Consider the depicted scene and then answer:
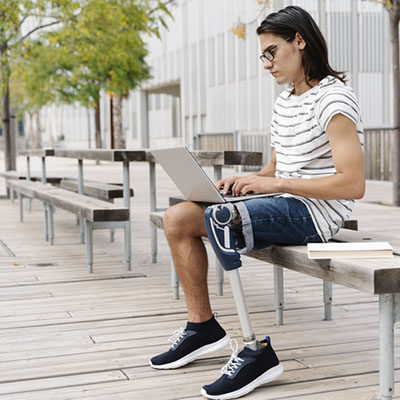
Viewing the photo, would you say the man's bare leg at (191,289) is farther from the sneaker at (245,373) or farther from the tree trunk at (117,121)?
the tree trunk at (117,121)

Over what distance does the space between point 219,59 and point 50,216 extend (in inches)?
1013

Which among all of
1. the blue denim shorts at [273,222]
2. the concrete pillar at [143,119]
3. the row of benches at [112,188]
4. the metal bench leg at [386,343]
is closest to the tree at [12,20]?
the row of benches at [112,188]

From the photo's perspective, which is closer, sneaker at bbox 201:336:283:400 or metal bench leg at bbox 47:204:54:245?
sneaker at bbox 201:336:283:400

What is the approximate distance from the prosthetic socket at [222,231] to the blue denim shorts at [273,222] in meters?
0.07

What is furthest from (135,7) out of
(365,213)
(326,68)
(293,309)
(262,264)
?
(326,68)

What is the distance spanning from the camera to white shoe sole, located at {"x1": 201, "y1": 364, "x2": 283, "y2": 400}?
3377 mm

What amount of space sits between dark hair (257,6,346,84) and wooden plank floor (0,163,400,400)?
1344 mm

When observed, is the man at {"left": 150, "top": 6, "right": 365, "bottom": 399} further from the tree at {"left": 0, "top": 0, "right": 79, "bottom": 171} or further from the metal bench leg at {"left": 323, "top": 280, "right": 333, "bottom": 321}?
the tree at {"left": 0, "top": 0, "right": 79, "bottom": 171}

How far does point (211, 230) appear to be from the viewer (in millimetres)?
3389

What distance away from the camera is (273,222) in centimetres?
351

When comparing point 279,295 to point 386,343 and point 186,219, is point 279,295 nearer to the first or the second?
point 186,219

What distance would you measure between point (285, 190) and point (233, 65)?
28.8 m

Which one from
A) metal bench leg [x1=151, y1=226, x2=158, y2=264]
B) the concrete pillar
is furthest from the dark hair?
the concrete pillar

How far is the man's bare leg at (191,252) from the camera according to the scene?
3.71 m
